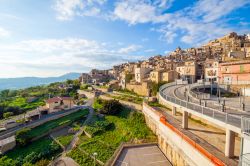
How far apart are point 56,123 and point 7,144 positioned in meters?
11.0

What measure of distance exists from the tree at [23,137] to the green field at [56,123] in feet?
2.69

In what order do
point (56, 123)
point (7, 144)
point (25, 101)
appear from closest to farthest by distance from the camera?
point (7, 144) → point (56, 123) → point (25, 101)

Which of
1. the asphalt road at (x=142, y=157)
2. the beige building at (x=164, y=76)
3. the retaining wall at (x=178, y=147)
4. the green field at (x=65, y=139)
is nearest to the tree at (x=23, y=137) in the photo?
the green field at (x=65, y=139)

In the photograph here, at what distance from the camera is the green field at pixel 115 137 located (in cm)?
2483

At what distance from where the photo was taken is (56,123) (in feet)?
127

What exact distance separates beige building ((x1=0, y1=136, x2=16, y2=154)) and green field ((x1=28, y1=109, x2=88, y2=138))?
9.57ft

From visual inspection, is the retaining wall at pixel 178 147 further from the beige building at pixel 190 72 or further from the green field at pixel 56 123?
the beige building at pixel 190 72

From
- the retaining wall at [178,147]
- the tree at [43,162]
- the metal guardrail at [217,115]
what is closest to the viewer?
the metal guardrail at [217,115]

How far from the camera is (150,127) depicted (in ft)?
101

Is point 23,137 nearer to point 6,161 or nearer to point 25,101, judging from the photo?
point 6,161

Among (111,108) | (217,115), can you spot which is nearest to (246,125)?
(217,115)

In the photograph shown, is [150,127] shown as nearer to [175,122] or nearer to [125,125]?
[125,125]

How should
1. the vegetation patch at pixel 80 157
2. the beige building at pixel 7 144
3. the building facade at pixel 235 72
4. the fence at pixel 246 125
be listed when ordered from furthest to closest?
the building facade at pixel 235 72 → the beige building at pixel 7 144 → the vegetation patch at pixel 80 157 → the fence at pixel 246 125

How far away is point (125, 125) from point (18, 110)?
124 ft
